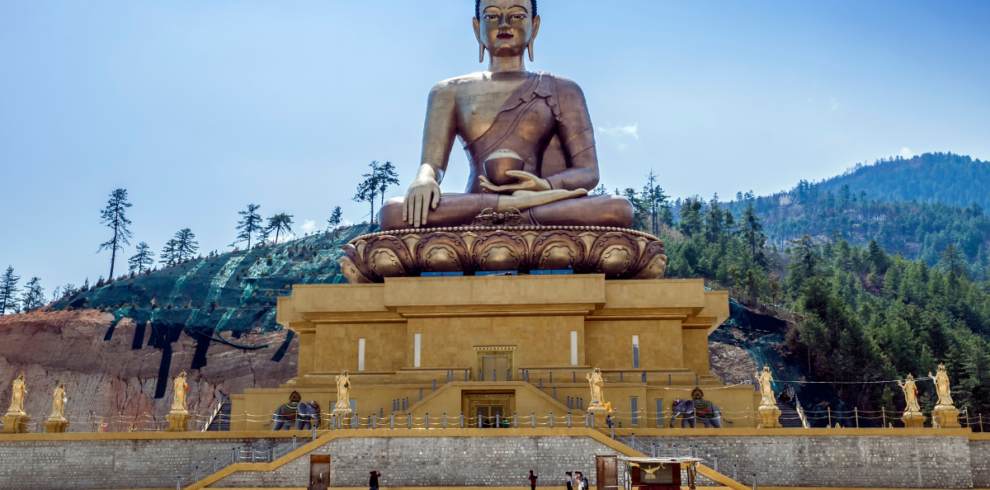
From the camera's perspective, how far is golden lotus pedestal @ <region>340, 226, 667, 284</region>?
59.3 feet

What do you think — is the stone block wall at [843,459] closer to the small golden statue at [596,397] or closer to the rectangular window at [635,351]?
the small golden statue at [596,397]

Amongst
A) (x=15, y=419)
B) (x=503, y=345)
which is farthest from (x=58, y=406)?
(x=503, y=345)

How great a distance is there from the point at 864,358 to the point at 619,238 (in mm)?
20965

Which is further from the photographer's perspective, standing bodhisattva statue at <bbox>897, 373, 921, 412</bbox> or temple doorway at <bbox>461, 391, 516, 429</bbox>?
temple doorway at <bbox>461, 391, 516, 429</bbox>

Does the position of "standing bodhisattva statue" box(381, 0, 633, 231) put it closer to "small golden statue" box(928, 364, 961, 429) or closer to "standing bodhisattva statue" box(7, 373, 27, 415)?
"small golden statue" box(928, 364, 961, 429)

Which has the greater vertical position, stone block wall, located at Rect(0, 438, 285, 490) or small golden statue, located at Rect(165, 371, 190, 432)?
small golden statue, located at Rect(165, 371, 190, 432)

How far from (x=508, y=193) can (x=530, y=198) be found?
61 centimetres

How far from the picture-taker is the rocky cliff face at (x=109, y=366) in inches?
1556

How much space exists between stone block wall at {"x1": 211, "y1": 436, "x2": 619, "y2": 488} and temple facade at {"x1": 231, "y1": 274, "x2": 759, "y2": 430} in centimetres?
243

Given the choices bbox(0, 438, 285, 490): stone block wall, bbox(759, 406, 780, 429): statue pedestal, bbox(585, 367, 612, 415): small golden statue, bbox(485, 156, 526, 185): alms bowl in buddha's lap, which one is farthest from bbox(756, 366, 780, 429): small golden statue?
bbox(0, 438, 285, 490): stone block wall

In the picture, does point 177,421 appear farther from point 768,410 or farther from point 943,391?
point 943,391

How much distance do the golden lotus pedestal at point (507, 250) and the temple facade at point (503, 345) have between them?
0.53m

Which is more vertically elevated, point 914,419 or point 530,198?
point 530,198

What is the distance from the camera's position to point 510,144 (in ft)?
65.0
